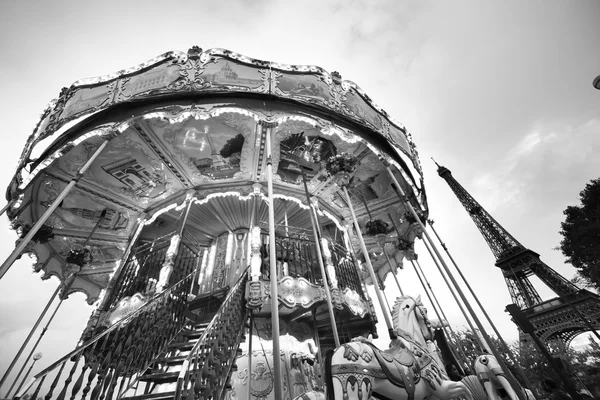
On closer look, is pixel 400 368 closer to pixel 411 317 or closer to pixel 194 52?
pixel 411 317

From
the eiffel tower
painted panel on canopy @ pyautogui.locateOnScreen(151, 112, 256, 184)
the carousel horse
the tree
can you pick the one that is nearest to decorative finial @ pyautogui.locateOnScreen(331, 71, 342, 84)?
painted panel on canopy @ pyautogui.locateOnScreen(151, 112, 256, 184)

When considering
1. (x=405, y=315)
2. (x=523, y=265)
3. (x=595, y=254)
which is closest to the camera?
(x=405, y=315)

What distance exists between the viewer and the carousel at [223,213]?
4480 mm

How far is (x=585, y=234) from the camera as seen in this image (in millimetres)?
18969

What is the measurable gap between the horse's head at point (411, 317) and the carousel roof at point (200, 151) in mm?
4472

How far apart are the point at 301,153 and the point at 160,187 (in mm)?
4800

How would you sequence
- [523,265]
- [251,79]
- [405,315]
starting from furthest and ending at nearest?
[523,265] → [251,79] → [405,315]

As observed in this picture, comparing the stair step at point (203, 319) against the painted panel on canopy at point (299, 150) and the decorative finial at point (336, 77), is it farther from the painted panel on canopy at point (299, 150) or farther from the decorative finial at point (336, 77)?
the decorative finial at point (336, 77)

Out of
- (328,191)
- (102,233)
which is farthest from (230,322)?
(102,233)

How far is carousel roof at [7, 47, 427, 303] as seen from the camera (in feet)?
21.9

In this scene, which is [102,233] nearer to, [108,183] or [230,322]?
[108,183]

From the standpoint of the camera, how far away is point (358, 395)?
8.53 feet

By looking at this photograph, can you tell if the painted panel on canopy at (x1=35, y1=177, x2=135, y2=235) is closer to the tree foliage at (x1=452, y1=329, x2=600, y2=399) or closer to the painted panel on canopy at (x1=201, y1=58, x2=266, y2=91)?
the painted panel on canopy at (x1=201, y1=58, x2=266, y2=91)

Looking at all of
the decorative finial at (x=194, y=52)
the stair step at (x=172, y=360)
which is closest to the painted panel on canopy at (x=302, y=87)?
the decorative finial at (x=194, y=52)
